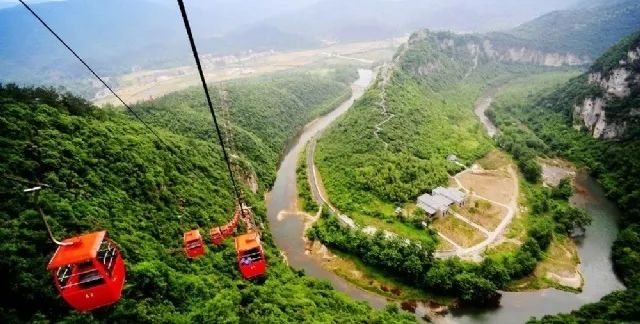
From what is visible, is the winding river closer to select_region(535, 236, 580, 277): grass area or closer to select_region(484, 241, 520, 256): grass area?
select_region(535, 236, 580, 277): grass area

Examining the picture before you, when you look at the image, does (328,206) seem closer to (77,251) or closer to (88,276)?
(88,276)

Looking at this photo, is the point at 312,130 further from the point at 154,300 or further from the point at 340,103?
the point at 154,300

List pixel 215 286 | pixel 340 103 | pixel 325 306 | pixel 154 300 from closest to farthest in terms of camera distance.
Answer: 1. pixel 154 300
2. pixel 215 286
3. pixel 325 306
4. pixel 340 103

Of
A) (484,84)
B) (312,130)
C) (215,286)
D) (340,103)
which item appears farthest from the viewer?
(484,84)

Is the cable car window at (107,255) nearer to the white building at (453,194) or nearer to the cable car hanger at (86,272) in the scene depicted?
the cable car hanger at (86,272)

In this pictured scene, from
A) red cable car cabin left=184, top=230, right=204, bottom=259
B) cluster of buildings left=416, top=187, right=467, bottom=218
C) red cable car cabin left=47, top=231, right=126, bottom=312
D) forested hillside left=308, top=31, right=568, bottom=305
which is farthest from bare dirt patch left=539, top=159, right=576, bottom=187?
red cable car cabin left=47, top=231, right=126, bottom=312

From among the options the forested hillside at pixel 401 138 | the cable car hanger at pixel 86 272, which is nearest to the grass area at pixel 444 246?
the forested hillside at pixel 401 138

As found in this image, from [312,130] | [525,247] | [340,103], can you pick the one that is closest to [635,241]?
[525,247]
